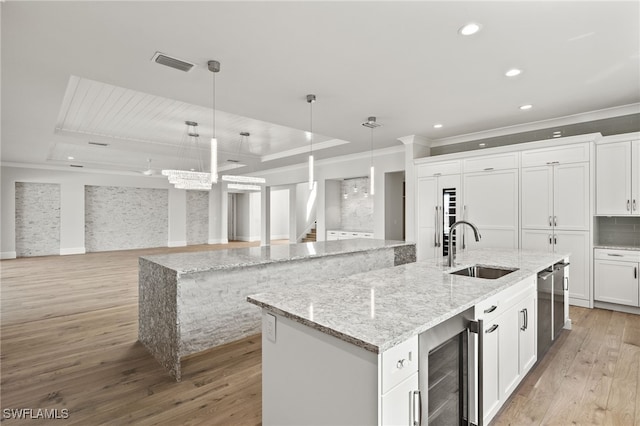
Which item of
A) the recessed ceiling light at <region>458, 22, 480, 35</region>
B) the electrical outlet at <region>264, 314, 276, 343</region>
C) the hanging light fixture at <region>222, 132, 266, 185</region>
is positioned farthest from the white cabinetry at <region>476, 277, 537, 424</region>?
the hanging light fixture at <region>222, 132, 266, 185</region>

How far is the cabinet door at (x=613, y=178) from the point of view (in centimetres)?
400

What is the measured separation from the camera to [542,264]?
104 inches

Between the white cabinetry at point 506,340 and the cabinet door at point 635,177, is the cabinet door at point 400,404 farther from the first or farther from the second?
the cabinet door at point 635,177

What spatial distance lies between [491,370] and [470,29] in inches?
94.7

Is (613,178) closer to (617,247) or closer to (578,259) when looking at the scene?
(617,247)

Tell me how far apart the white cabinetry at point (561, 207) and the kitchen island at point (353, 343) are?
10.4 ft

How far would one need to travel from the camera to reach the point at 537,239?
4.61m

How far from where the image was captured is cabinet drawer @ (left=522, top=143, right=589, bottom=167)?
421cm

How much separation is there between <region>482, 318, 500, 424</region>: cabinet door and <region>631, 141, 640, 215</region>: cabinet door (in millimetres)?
3664

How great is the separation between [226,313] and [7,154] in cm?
847

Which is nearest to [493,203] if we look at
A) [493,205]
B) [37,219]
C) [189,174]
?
[493,205]

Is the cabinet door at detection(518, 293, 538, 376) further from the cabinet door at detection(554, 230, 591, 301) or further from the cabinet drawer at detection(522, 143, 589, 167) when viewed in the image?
the cabinet drawer at detection(522, 143, 589, 167)

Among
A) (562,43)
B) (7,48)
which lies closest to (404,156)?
(562,43)

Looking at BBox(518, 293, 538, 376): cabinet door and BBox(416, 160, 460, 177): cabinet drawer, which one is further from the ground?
BBox(416, 160, 460, 177): cabinet drawer
